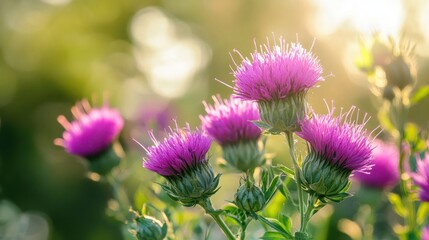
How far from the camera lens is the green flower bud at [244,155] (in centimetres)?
283

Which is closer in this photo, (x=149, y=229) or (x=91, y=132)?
(x=149, y=229)

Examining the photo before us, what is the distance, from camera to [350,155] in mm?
2305

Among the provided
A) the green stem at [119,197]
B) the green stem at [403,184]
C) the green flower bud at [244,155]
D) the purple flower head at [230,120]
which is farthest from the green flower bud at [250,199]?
the green stem at [119,197]

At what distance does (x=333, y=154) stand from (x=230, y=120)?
28.3 inches

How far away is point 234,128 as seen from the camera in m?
2.97

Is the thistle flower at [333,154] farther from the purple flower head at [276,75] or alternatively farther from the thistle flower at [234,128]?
the thistle flower at [234,128]

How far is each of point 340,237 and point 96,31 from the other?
9827mm

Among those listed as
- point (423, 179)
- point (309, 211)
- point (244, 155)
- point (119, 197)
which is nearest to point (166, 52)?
point (119, 197)

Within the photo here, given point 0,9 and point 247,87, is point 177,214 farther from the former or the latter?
point 0,9

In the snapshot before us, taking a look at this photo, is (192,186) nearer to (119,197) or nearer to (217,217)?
(217,217)

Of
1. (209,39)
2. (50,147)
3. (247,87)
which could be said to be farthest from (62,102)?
(247,87)

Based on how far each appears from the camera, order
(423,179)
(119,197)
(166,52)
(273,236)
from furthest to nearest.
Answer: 1. (166,52)
2. (119,197)
3. (423,179)
4. (273,236)

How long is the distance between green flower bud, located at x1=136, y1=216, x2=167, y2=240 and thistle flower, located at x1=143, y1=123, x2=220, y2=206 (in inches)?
5.7

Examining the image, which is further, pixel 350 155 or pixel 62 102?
pixel 62 102
